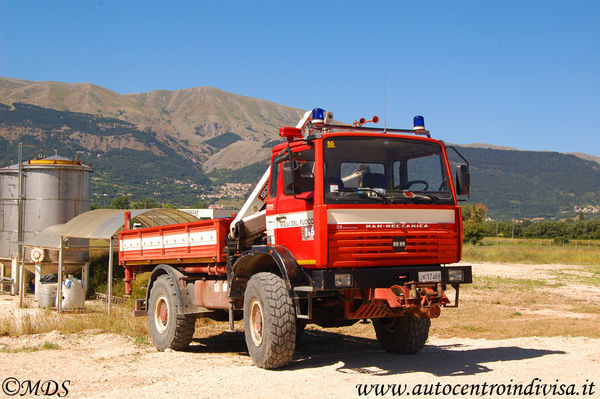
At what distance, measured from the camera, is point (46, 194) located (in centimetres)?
2655

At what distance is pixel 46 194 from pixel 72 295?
785 centimetres

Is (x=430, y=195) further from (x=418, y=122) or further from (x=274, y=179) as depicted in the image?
(x=274, y=179)

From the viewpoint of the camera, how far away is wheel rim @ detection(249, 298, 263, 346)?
9539 millimetres

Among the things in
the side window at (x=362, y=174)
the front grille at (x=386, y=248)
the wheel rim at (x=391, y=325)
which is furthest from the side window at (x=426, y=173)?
the wheel rim at (x=391, y=325)

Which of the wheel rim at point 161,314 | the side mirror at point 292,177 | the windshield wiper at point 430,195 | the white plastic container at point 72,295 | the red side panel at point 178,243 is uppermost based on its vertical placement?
the side mirror at point 292,177

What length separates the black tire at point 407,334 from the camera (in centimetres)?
1031

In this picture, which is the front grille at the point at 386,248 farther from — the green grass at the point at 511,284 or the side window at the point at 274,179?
the green grass at the point at 511,284

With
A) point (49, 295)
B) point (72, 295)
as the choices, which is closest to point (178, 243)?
point (72, 295)

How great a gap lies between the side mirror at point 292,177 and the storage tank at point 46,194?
20.0m

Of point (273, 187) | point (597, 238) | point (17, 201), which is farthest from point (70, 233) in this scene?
point (597, 238)

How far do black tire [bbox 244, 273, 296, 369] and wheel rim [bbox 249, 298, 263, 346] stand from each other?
0.02m

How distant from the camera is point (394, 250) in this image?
879cm

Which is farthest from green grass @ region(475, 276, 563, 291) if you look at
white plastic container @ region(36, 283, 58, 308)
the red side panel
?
white plastic container @ region(36, 283, 58, 308)

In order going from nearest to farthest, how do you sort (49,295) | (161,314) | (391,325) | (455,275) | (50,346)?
(455,275) < (391,325) < (50,346) < (161,314) < (49,295)
